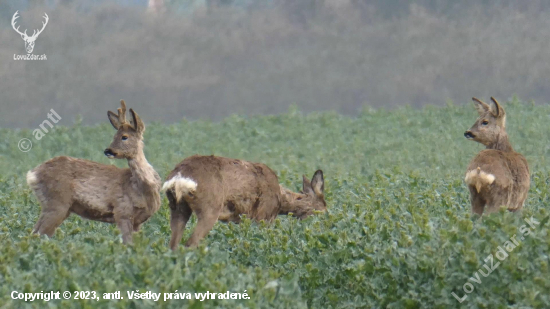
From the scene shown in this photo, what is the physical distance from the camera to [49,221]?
10875 mm

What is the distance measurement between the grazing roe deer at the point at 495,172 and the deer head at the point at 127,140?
406cm

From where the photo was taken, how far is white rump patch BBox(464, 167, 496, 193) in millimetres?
10312

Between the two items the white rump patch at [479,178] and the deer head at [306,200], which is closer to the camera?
the white rump patch at [479,178]

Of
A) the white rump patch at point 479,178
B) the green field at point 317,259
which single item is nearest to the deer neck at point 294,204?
the green field at point 317,259

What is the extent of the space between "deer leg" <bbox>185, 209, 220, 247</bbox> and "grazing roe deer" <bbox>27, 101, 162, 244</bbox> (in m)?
0.84

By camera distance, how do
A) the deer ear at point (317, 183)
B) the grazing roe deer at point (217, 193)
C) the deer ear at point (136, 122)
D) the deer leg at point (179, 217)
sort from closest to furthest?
the grazing roe deer at point (217, 193)
the deer leg at point (179, 217)
the deer ear at point (136, 122)
the deer ear at point (317, 183)

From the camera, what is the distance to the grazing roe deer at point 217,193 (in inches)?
411

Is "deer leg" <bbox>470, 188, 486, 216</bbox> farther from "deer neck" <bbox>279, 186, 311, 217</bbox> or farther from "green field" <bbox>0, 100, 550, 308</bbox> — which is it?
"deer neck" <bbox>279, 186, 311, 217</bbox>

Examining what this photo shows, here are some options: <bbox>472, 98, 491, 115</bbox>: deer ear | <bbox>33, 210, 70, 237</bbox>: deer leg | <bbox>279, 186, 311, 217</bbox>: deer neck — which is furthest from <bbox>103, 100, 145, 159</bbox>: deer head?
<bbox>472, 98, 491, 115</bbox>: deer ear

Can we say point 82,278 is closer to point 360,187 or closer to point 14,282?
point 14,282

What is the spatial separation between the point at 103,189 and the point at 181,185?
1258 mm

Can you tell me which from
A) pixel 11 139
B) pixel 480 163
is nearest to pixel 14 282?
pixel 480 163

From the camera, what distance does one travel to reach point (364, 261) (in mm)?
8398

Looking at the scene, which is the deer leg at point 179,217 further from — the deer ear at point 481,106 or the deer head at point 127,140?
the deer ear at point 481,106
